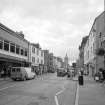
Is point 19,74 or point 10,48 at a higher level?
point 10,48

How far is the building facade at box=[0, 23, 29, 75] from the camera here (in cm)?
3186

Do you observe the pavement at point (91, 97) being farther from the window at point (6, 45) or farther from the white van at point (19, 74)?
the window at point (6, 45)

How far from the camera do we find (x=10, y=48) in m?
35.5

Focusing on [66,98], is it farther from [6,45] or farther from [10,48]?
[10,48]

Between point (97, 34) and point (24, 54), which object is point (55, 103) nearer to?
point (97, 34)

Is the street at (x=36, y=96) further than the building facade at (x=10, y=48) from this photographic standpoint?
No

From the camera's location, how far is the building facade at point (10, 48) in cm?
3186

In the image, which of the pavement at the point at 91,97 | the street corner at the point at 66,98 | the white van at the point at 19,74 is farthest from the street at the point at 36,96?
the white van at the point at 19,74

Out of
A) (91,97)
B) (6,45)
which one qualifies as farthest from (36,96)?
(6,45)

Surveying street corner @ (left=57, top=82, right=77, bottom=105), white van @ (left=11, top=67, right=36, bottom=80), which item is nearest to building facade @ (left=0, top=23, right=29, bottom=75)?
white van @ (left=11, top=67, right=36, bottom=80)

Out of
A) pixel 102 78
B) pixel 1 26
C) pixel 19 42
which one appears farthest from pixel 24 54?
pixel 102 78

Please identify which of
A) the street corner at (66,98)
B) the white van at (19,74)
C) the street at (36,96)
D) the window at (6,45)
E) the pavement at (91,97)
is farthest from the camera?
the window at (6,45)

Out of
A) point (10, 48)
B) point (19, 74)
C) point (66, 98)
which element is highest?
point (10, 48)

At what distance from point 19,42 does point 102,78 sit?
2297 cm
